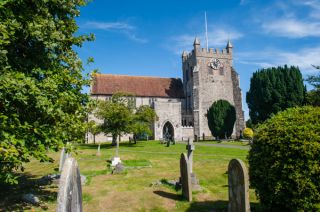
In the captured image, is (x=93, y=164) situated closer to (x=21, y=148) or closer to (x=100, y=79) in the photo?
(x=21, y=148)

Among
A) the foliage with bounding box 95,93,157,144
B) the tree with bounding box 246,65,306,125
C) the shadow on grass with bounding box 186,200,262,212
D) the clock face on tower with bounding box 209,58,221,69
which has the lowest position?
the shadow on grass with bounding box 186,200,262,212

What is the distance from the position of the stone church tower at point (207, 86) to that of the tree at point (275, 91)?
558 cm

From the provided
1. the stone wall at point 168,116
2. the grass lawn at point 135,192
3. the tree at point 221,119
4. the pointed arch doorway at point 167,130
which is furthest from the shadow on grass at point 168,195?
the pointed arch doorway at point 167,130

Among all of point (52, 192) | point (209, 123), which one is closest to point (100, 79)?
point (209, 123)

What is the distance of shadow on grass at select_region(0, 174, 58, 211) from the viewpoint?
8.47 metres

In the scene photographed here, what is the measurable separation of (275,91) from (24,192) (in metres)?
39.3

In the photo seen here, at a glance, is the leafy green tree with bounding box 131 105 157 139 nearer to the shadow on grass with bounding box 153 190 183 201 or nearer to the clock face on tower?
the shadow on grass with bounding box 153 190 183 201

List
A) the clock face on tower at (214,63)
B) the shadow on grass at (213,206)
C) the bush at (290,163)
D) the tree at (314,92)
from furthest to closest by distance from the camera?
the clock face on tower at (214,63), the tree at (314,92), the shadow on grass at (213,206), the bush at (290,163)

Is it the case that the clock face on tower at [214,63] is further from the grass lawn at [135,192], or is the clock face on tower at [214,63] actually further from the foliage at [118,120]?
the grass lawn at [135,192]

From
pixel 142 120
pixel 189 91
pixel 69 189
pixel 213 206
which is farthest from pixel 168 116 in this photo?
pixel 69 189

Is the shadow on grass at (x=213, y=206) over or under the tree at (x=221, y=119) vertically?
under

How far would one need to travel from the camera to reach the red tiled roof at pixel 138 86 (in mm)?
47134

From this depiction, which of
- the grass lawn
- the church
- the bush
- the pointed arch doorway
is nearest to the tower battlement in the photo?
the church

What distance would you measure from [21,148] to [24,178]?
7.86 metres
